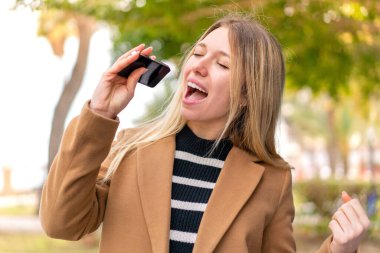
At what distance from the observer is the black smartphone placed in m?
2.20

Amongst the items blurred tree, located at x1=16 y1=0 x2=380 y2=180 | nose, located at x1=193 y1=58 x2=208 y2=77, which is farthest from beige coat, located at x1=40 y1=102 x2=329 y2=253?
blurred tree, located at x1=16 y1=0 x2=380 y2=180

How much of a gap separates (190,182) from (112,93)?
400mm

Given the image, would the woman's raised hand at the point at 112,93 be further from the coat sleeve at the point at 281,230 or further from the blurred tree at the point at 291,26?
the blurred tree at the point at 291,26

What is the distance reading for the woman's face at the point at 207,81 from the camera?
233cm

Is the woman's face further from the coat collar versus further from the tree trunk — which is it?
the tree trunk

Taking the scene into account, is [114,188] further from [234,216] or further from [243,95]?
[243,95]

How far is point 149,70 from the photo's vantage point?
2244 mm

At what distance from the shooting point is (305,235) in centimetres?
1243

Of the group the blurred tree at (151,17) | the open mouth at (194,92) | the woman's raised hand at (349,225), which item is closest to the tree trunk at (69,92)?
the blurred tree at (151,17)

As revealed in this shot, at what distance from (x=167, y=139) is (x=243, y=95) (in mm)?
299

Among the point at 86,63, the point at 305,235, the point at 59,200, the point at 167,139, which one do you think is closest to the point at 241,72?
the point at 167,139

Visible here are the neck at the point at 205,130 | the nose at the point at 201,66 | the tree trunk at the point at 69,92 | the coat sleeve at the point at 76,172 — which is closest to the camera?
the coat sleeve at the point at 76,172

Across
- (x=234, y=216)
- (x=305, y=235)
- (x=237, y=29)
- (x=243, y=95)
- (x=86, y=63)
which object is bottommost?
(x=305, y=235)

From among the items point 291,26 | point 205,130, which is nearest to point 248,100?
point 205,130
